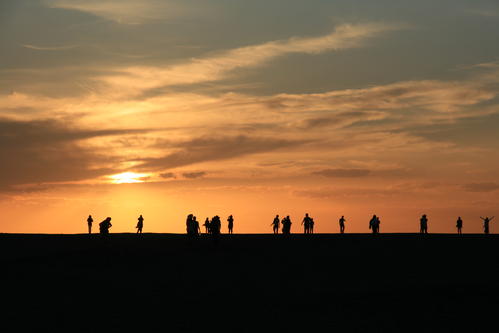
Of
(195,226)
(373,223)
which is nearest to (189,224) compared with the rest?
(195,226)

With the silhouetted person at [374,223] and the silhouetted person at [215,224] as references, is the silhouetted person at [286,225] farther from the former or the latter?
the silhouetted person at [215,224]
